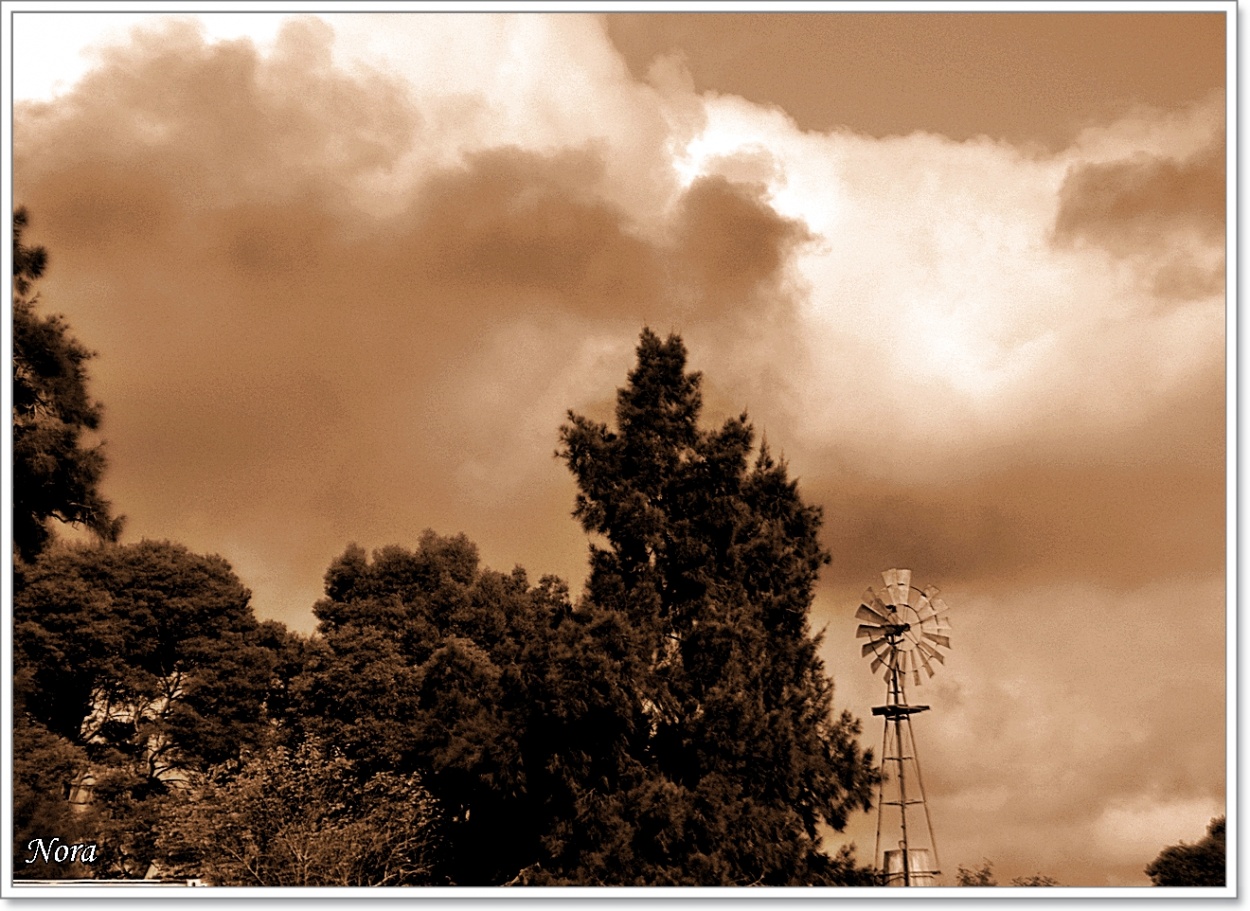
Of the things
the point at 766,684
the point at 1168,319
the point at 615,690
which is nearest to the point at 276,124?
the point at 615,690

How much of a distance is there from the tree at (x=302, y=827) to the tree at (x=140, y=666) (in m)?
1.43

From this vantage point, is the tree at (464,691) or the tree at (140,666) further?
the tree at (140,666)

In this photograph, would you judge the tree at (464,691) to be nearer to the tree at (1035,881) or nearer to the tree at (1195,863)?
the tree at (1035,881)

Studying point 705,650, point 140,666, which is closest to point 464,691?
point 705,650

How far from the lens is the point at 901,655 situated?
47.4 ft

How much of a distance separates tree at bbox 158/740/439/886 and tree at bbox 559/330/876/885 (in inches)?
153

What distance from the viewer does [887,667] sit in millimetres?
14555

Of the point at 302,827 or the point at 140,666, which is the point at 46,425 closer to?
the point at 302,827

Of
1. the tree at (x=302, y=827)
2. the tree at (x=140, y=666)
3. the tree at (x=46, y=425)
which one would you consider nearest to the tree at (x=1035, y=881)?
the tree at (x=302, y=827)

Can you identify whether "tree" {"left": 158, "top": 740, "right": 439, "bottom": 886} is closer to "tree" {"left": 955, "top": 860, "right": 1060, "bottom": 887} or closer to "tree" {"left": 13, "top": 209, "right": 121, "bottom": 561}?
"tree" {"left": 13, "top": 209, "right": 121, "bottom": 561}

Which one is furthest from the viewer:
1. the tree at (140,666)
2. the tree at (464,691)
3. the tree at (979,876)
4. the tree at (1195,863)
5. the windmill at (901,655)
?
the tree at (140,666)

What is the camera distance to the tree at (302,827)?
15.5 metres

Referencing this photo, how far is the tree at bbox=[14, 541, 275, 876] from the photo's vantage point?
63.7 feet
